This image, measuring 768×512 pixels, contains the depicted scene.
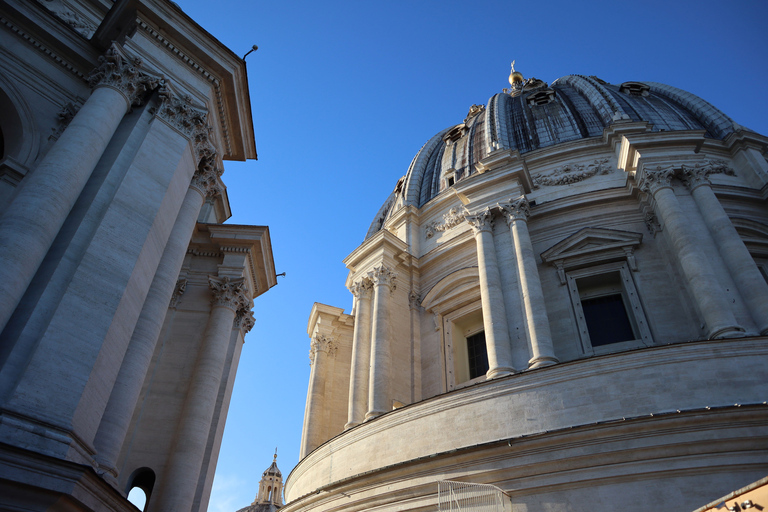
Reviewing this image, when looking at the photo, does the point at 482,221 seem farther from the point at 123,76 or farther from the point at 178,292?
the point at 123,76

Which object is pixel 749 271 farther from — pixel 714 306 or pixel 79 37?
pixel 79 37

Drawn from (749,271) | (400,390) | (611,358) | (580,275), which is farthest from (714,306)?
(400,390)

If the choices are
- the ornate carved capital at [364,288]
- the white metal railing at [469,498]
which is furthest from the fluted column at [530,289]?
the ornate carved capital at [364,288]

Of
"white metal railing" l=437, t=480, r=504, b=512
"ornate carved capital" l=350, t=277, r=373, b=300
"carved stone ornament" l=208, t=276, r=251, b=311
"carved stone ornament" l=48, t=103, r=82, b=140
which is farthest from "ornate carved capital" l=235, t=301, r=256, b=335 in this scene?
"white metal railing" l=437, t=480, r=504, b=512

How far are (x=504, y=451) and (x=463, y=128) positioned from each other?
24860 millimetres

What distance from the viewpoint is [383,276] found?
2058 centimetres

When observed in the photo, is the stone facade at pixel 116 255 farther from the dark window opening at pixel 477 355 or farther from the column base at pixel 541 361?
the column base at pixel 541 361

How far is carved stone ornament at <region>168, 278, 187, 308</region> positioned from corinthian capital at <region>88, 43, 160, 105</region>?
5947 mm

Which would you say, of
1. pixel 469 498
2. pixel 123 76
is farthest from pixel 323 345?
pixel 123 76

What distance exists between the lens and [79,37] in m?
12.5

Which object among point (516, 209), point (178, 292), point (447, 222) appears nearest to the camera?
point (178, 292)

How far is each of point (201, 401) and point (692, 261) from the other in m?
13.4

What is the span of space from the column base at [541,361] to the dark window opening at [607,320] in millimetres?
3364

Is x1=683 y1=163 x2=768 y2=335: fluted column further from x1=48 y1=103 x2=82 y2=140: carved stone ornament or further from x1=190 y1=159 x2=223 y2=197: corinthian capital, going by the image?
x1=48 y1=103 x2=82 y2=140: carved stone ornament
